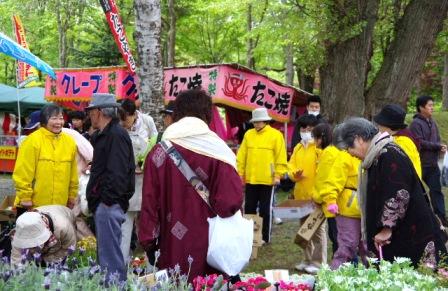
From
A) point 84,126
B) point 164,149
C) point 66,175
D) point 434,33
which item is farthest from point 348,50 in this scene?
point 164,149

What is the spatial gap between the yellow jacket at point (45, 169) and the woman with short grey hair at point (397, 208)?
10.2ft

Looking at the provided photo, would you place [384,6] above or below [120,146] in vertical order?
above

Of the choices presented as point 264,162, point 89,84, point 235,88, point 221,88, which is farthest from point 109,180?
point 89,84

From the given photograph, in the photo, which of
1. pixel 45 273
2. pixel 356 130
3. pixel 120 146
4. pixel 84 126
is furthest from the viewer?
pixel 84 126

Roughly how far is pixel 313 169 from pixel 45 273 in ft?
16.8

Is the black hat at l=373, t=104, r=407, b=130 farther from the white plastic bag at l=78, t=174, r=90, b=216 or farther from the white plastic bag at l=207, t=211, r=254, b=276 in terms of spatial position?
the white plastic bag at l=78, t=174, r=90, b=216

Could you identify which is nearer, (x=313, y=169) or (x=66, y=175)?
(x=66, y=175)

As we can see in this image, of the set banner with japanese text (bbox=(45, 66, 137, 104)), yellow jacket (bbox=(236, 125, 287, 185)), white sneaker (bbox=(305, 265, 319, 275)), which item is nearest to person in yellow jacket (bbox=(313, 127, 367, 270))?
white sneaker (bbox=(305, 265, 319, 275))

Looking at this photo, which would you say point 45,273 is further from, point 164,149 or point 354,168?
point 354,168

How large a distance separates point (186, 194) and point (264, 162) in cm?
428

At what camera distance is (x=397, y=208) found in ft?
13.3

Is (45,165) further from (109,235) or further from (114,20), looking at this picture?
(114,20)

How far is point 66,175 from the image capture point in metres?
6.00

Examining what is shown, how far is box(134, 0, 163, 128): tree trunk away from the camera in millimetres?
7887
